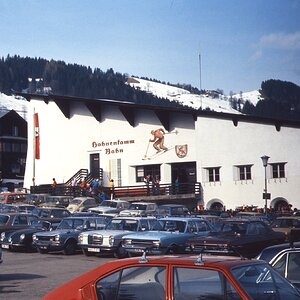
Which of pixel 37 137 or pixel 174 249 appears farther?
pixel 37 137

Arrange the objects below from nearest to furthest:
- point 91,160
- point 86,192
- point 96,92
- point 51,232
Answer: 1. point 51,232
2. point 86,192
3. point 91,160
4. point 96,92

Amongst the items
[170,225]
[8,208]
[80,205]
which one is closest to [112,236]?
[170,225]

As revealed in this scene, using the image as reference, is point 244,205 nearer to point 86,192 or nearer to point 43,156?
point 86,192

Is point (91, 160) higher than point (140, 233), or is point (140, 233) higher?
point (91, 160)

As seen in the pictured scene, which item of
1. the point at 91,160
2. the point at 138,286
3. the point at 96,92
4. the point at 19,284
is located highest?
the point at 96,92

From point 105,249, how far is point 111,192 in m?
33.1

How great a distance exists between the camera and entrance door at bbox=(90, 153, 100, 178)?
63.8m

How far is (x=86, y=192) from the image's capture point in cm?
5644

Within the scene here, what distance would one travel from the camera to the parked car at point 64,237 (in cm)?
2633

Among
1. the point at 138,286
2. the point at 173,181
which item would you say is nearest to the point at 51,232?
the point at 138,286

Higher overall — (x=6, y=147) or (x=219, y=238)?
(x=6, y=147)

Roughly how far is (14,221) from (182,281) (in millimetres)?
23761

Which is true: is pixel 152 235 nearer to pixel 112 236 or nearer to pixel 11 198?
pixel 112 236

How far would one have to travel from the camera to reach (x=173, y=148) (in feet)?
191
